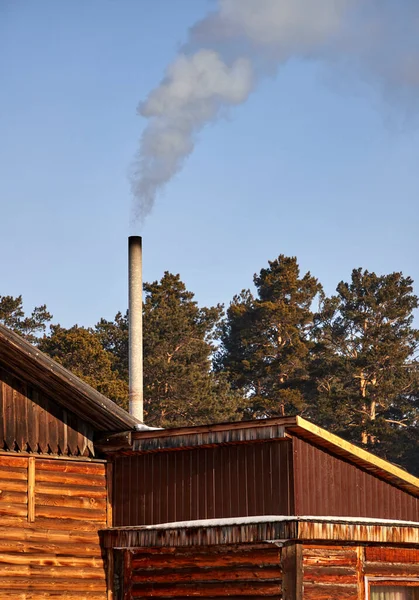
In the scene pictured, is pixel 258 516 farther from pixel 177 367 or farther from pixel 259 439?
pixel 177 367

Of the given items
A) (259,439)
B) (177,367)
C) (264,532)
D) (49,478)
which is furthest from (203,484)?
(177,367)

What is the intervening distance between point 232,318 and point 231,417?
13.9m

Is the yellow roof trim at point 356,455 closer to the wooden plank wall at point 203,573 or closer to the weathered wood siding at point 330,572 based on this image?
the weathered wood siding at point 330,572

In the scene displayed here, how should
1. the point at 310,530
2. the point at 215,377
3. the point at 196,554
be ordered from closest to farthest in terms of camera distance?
the point at 310,530, the point at 196,554, the point at 215,377

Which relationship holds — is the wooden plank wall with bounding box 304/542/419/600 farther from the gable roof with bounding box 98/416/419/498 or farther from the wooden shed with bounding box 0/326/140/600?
the wooden shed with bounding box 0/326/140/600

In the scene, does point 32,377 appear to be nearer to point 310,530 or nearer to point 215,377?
point 310,530

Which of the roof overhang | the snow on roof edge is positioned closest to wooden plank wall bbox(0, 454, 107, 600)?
the roof overhang

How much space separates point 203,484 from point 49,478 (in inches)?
108

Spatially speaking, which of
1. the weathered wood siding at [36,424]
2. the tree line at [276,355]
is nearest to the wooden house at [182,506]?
the weathered wood siding at [36,424]

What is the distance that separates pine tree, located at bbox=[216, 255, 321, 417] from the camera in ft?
208

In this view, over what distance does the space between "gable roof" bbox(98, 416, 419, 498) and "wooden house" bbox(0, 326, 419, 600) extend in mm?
26

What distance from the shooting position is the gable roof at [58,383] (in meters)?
18.9

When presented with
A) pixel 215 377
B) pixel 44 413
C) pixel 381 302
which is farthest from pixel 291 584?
pixel 381 302

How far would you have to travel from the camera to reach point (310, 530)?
1759cm
